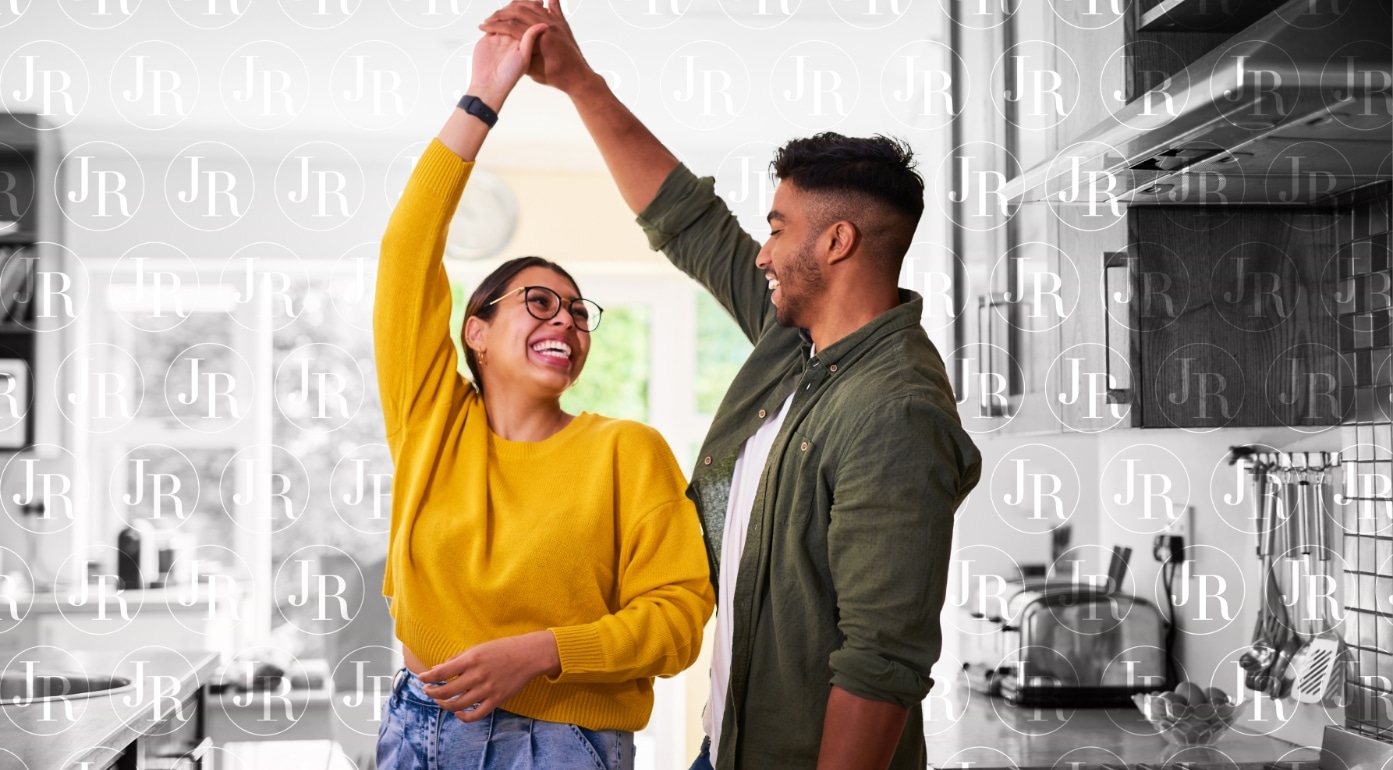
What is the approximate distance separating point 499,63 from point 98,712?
1.10m

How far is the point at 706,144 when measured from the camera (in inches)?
72.1

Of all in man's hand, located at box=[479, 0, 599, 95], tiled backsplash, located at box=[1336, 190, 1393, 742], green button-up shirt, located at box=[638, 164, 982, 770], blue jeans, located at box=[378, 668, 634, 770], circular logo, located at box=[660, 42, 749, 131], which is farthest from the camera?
circular logo, located at box=[660, 42, 749, 131]

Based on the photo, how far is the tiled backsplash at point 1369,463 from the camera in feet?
5.59

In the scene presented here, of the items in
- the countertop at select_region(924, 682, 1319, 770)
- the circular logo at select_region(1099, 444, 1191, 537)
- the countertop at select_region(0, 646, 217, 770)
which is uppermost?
the circular logo at select_region(1099, 444, 1191, 537)

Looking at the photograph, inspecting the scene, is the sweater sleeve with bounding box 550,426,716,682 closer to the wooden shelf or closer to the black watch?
the black watch

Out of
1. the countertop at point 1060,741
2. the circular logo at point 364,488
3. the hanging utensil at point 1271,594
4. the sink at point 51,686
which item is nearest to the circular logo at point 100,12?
the circular logo at point 364,488

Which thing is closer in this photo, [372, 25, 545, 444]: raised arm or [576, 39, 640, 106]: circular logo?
[372, 25, 545, 444]: raised arm

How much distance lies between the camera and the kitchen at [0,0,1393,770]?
5.71 feet

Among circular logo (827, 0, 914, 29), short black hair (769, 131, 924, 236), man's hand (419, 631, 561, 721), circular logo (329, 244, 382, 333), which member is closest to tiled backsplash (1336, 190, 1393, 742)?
circular logo (827, 0, 914, 29)

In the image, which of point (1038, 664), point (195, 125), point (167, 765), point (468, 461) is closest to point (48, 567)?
point (167, 765)

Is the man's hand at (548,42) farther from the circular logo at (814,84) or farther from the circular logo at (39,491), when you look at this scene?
the circular logo at (39,491)

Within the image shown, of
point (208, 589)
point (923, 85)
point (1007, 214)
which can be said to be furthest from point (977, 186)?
point (208, 589)

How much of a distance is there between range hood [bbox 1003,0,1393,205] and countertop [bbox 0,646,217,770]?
57.3 inches

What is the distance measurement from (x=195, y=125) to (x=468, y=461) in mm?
835
